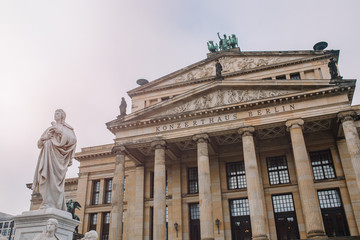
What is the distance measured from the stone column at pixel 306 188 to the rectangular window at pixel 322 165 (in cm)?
573

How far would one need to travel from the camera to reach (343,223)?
88.3ft

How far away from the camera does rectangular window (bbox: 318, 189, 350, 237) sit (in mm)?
26812

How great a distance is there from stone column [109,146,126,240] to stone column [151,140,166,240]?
10.5ft

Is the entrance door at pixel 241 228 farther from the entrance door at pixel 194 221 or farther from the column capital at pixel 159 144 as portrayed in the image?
the column capital at pixel 159 144

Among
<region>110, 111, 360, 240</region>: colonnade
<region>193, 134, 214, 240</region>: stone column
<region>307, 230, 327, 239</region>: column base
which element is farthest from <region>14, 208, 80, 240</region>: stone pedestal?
<region>307, 230, 327, 239</region>: column base

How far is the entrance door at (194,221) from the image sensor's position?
98.1 feet

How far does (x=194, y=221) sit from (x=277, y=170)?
896 cm

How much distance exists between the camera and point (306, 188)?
76.7ft

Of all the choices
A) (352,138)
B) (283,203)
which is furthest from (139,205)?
(352,138)

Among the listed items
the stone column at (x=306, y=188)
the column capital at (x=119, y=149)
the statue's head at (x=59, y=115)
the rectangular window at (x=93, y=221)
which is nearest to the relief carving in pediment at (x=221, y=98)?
the stone column at (x=306, y=188)

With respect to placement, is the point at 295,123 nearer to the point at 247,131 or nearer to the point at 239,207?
the point at 247,131

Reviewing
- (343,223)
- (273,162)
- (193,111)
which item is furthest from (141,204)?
(343,223)

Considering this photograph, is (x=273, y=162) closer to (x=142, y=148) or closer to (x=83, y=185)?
(x=142, y=148)

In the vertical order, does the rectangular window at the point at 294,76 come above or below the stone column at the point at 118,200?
above
